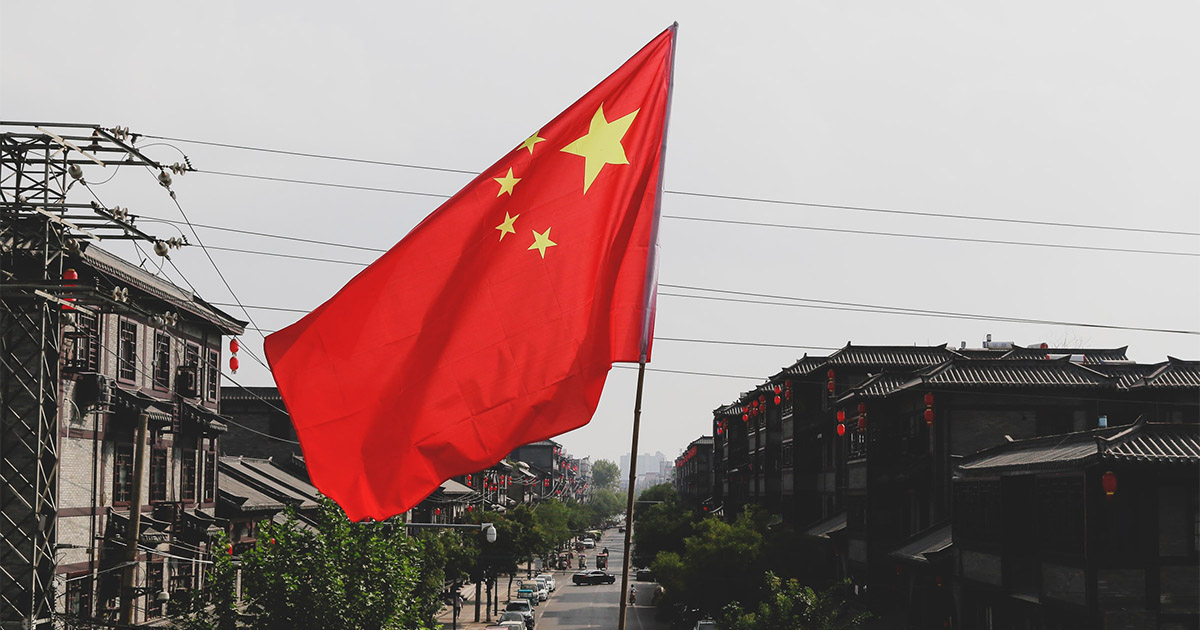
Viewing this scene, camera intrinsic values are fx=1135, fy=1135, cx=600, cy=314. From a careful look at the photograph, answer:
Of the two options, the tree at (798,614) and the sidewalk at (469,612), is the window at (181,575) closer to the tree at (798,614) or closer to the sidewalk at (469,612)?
the sidewalk at (469,612)

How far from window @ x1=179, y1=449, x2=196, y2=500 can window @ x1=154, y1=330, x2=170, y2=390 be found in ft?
13.1

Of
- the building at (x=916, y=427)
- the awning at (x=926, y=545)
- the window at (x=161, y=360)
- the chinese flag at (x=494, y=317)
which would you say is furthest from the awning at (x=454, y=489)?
the chinese flag at (x=494, y=317)

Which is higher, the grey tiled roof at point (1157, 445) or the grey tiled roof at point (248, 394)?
the grey tiled roof at point (248, 394)

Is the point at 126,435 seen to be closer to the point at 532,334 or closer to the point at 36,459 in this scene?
the point at 36,459

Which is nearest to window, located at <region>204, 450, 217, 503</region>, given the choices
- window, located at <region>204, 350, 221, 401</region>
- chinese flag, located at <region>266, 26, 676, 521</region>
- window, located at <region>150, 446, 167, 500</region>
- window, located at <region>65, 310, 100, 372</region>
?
window, located at <region>204, 350, 221, 401</region>

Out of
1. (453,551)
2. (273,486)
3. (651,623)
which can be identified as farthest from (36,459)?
(651,623)

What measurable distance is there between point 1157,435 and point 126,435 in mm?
31384

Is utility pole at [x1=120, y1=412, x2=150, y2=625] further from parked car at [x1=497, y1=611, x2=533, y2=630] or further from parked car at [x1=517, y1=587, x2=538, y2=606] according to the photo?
parked car at [x1=517, y1=587, x2=538, y2=606]

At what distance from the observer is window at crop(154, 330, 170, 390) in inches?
1617

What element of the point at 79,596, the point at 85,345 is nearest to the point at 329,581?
the point at 79,596

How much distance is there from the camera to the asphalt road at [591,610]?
70.8m

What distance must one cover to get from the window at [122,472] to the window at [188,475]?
5.38 metres

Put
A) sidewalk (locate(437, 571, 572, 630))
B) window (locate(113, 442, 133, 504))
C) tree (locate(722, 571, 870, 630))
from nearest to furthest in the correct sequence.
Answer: tree (locate(722, 571, 870, 630))
window (locate(113, 442, 133, 504))
sidewalk (locate(437, 571, 572, 630))

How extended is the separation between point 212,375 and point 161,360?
6.35 m
